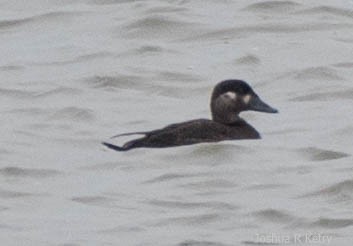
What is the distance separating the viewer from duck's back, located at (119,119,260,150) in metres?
12.9

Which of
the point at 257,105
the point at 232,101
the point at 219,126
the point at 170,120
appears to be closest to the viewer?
the point at 219,126

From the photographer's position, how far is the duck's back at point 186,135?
42.4ft

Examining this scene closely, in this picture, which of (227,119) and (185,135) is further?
(227,119)

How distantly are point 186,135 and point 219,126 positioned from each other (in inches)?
18.7

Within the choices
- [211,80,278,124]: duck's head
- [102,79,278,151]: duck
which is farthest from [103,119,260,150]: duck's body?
[211,80,278,124]: duck's head

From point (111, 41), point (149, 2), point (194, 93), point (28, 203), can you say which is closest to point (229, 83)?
point (194, 93)

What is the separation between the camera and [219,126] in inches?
526

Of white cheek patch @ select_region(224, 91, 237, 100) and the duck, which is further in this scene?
white cheek patch @ select_region(224, 91, 237, 100)

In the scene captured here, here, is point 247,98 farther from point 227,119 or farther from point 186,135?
point 186,135

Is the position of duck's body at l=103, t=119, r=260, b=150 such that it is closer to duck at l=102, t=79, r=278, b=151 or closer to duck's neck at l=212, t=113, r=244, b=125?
duck at l=102, t=79, r=278, b=151

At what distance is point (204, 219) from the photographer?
11.0 meters

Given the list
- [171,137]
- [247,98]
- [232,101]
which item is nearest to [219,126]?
[232,101]

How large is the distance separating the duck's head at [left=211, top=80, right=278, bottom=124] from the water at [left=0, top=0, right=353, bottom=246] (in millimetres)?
205

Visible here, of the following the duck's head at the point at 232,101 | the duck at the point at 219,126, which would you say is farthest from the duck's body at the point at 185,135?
the duck's head at the point at 232,101
